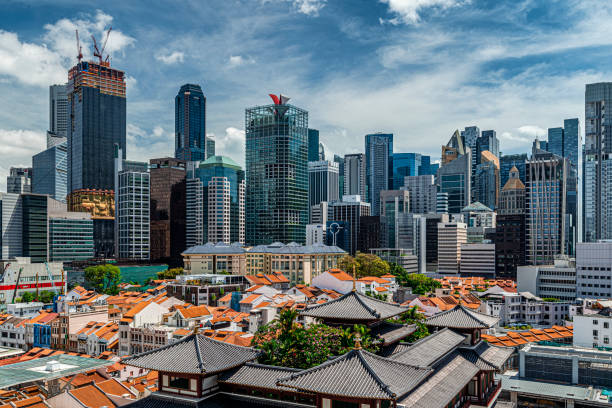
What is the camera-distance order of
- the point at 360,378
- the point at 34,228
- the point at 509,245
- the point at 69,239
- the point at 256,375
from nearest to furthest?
the point at 360,378
the point at 256,375
the point at 34,228
the point at 509,245
the point at 69,239

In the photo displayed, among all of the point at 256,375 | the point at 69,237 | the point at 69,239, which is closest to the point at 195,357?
the point at 256,375

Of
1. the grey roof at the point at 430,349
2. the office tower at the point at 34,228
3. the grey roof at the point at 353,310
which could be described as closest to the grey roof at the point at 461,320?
the grey roof at the point at 430,349

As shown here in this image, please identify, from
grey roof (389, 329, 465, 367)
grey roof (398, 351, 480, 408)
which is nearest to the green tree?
grey roof (389, 329, 465, 367)

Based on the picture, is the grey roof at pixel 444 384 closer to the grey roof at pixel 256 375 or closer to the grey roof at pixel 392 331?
the grey roof at pixel 392 331

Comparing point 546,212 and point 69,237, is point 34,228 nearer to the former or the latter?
point 69,237

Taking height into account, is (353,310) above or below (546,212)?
below

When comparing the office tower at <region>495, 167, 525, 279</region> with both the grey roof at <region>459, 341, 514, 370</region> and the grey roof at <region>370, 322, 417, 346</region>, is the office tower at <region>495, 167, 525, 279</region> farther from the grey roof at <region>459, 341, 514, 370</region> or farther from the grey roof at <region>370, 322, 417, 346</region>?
the grey roof at <region>370, 322, 417, 346</region>
